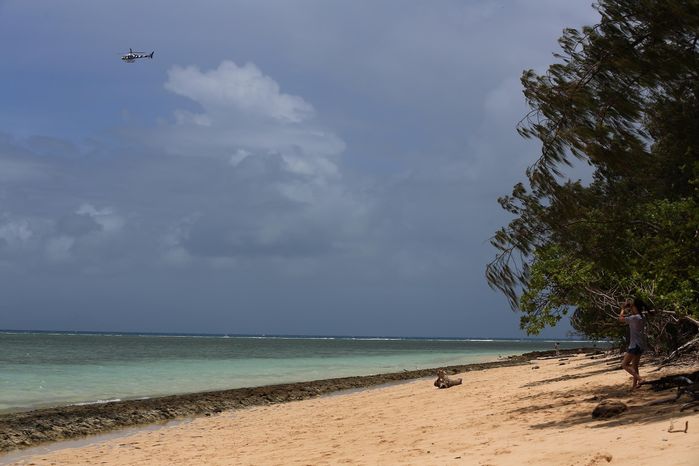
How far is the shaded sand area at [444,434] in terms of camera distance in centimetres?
930

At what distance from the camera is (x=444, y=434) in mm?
13039

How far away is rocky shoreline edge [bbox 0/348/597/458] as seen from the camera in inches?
727

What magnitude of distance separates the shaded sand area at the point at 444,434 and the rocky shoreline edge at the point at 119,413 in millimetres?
1687

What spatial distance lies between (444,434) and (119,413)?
12.9m

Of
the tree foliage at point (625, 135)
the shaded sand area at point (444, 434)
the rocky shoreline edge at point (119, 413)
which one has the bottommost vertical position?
the rocky shoreline edge at point (119, 413)

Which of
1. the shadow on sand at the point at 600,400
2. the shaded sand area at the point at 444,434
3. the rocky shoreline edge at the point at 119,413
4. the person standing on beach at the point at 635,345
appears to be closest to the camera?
the shaded sand area at the point at 444,434

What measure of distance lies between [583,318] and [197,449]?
19055 millimetres

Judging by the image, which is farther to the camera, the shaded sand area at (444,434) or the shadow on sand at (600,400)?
the shadow on sand at (600,400)

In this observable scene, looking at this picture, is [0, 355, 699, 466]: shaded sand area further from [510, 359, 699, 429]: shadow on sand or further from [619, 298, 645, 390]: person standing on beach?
[619, 298, 645, 390]: person standing on beach

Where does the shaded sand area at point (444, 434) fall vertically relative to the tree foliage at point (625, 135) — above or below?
below

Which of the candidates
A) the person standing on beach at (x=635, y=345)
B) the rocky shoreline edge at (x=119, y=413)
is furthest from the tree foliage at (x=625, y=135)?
the rocky shoreline edge at (x=119, y=413)

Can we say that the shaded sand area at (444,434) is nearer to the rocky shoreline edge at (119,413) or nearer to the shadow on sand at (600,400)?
the shadow on sand at (600,400)

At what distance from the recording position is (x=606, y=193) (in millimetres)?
14305

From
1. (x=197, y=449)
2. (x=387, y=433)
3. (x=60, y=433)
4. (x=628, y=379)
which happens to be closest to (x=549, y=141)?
(x=387, y=433)
